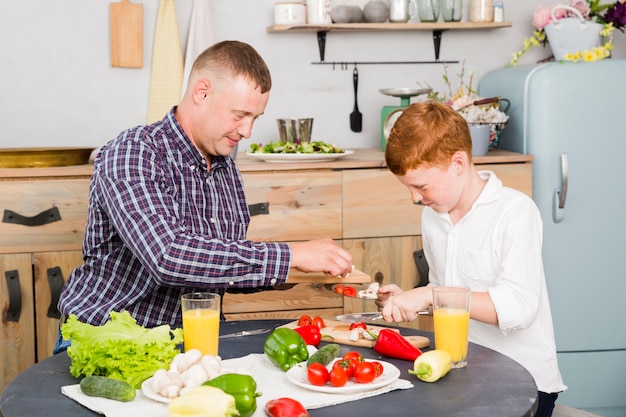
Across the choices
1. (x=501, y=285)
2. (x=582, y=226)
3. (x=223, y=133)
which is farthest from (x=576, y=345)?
(x=223, y=133)

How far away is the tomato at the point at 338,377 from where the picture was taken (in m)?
1.64

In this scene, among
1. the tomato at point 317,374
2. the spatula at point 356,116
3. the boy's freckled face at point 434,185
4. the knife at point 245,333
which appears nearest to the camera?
the tomato at point 317,374

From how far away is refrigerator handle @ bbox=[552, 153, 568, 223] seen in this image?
11.9 ft

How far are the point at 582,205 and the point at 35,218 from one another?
2.14 meters

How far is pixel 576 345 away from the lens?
3717 mm

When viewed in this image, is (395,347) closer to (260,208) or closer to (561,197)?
(260,208)

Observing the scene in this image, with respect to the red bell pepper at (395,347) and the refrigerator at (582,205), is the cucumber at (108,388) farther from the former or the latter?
the refrigerator at (582,205)

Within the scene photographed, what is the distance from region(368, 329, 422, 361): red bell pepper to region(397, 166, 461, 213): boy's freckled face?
1.48 feet

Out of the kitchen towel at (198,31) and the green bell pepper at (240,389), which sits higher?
the kitchen towel at (198,31)

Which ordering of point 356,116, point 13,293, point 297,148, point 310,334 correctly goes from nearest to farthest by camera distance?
point 310,334, point 13,293, point 297,148, point 356,116

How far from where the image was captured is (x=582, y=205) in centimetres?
368

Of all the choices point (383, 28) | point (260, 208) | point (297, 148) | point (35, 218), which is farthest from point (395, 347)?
point (383, 28)

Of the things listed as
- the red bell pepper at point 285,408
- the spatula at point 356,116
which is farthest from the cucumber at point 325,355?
the spatula at point 356,116

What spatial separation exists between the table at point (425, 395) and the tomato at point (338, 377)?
5 cm
